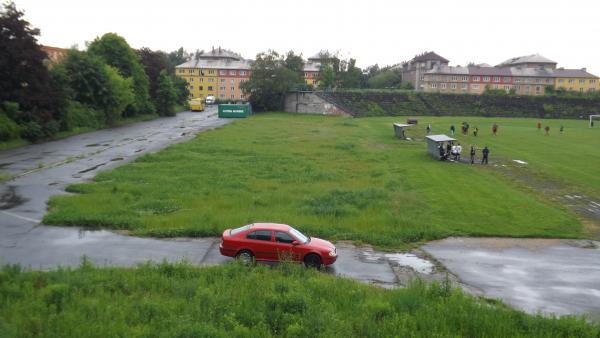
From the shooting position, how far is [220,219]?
19.6 metres

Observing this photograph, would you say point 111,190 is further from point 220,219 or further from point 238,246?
point 238,246

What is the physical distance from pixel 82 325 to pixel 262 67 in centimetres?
9449

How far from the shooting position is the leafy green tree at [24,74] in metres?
42.2

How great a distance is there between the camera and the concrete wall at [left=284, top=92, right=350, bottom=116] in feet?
315

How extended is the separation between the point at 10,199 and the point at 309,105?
260 feet

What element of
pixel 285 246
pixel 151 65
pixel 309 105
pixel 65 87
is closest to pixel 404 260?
pixel 285 246

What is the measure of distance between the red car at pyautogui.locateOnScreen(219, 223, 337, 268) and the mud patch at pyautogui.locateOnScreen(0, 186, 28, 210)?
12220mm

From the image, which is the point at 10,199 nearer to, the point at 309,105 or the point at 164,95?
the point at 164,95

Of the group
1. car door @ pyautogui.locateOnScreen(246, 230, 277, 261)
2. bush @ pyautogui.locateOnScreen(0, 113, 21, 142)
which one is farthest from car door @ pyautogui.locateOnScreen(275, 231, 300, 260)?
bush @ pyautogui.locateOnScreen(0, 113, 21, 142)

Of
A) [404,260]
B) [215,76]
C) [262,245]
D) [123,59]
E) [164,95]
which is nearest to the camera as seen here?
[262,245]

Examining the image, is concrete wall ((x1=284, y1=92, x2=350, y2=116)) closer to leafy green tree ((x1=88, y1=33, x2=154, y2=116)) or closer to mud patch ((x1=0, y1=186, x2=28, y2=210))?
leafy green tree ((x1=88, y1=33, x2=154, y2=116))

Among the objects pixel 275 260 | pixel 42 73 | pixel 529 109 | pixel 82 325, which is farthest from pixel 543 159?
pixel 529 109

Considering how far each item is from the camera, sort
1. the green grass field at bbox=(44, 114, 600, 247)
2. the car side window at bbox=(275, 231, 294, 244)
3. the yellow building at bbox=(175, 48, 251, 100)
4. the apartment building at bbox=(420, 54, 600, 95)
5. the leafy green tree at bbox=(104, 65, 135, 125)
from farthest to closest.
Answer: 1. the yellow building at bbox=(175, 48, 251, 100)
2. the apartment building at bbox=(420, 54, 600, 95)
3. the leafy green tree at bbox=(104, 65, 135, 125)
4. the green grass field at bbox=(44, 114, 600, 247)
5. the car side window at bbox=(275, 231, 294, 244)

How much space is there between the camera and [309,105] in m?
99.6
